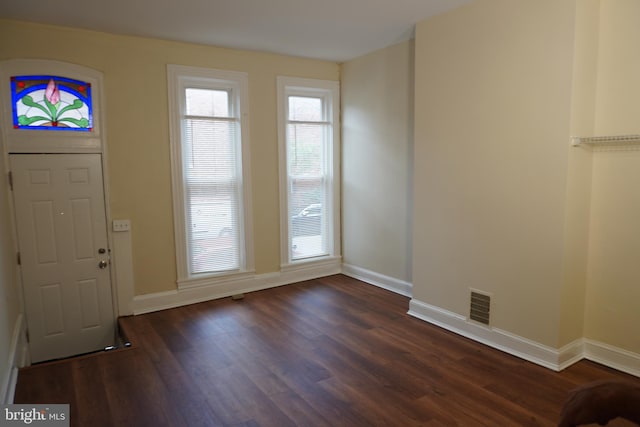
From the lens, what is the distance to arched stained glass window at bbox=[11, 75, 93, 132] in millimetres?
3826

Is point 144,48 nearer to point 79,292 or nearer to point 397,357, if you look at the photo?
point 79,292

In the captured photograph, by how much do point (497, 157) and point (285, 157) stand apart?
2.66 m

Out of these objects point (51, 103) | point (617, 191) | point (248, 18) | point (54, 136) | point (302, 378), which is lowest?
point (302, 378)

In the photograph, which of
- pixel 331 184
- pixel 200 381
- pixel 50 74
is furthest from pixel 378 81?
pixel 200 381

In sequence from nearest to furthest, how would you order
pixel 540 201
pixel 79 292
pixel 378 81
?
pixel 540 201 < pixel 79 292 < pixel 378 81

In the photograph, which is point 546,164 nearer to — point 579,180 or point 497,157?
point 579,180

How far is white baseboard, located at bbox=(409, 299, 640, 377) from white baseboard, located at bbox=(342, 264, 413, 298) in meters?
1.09

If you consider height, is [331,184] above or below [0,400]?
above

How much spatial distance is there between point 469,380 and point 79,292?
12.0 ft

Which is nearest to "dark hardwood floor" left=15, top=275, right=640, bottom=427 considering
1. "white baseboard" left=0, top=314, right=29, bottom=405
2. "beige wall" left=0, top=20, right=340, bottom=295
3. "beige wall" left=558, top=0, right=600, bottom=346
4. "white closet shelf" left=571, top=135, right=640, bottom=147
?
"white baseboard" left=0, top=314, right=29, bottom=405

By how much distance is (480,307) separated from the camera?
3574mm

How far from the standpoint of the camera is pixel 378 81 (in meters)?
4.93

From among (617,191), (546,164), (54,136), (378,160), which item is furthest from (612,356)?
(54,136)

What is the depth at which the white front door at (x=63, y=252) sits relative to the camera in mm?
3877
